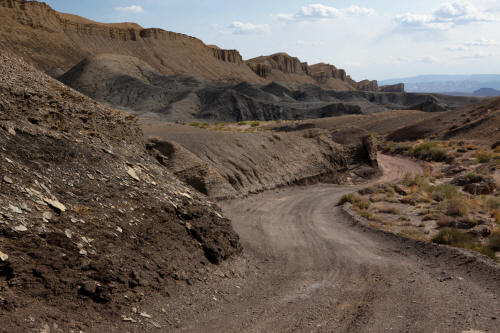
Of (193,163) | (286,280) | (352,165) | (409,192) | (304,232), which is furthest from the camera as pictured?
(352,165)

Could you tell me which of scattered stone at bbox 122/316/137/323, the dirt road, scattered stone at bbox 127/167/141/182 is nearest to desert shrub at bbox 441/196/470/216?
Answer: the dirt road

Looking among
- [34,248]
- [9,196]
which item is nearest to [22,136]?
[9,196]

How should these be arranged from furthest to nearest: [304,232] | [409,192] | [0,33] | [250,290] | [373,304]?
[0,33]
[409,192]
[304,232]
[250,290]
[373,304]

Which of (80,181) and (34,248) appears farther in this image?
(80,181)

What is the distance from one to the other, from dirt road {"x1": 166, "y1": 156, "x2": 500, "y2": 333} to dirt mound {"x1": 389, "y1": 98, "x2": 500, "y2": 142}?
38.3 meters

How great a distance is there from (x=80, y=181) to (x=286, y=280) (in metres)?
5.04

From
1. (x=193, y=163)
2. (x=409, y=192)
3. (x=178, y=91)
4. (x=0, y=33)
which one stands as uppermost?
(x=0, y=33)

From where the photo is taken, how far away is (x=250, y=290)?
8.71 meters

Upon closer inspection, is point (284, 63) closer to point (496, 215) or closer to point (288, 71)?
point (288, 71)

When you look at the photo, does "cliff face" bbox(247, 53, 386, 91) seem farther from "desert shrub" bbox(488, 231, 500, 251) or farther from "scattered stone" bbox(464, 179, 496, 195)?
"desert shrub" bbox(488, 231, 500, 251)

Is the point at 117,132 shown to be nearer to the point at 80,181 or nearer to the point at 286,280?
the point at 80,181

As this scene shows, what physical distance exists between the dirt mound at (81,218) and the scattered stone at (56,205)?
24mm

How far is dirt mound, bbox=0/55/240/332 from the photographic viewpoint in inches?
235

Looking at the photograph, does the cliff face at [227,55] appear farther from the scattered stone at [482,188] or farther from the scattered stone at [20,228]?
the scattered stone at [20,228]
